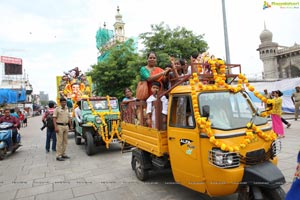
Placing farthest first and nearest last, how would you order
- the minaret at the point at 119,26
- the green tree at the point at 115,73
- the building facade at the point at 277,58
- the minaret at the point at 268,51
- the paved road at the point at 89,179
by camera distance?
the minaret at the point at 119,26, the minaret at the point at 268,51, the building facade at the point at 277,58, the green tree at the point at 115,73, the paved road at the point at 89,179

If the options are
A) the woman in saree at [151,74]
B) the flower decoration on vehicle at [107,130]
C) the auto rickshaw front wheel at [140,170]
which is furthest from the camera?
the flower decoration on vehicle at [107,130]

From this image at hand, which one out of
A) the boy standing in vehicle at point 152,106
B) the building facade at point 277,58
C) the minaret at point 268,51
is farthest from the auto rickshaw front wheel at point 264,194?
the minaret at point 268,51

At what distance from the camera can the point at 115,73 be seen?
1798 cm

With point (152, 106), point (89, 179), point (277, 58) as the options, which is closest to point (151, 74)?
point (152, 106)

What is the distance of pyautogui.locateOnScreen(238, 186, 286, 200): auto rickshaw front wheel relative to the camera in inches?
114

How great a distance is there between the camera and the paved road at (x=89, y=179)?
174 inches

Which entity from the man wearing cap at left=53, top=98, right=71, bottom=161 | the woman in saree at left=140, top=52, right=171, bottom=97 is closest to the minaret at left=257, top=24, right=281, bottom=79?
the man wearing cap at left=53, top=98, right=71, bottom=161

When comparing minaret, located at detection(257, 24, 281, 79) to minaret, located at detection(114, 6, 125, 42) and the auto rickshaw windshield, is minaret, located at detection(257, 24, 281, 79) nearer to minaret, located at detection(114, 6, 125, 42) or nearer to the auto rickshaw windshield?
minaret, located at detection(114, 6, 125, 42)

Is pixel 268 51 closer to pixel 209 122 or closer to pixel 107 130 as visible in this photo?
pixel 107 130

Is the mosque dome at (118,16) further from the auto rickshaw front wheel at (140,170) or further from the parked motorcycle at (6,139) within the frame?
the auto rickshaw front wheel at (140,170)

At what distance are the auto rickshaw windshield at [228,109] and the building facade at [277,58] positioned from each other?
4801 cm

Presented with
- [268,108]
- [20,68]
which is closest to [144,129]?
[268,108]

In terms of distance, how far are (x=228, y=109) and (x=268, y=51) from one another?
5306cm

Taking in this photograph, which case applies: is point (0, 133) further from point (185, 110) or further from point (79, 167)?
point (185, 110)
